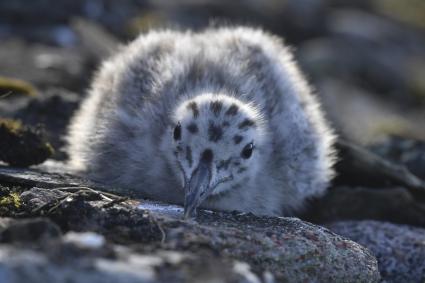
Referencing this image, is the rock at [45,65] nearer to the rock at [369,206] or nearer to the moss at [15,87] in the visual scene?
the moss at [15,87]

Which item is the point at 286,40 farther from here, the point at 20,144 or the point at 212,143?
the point at 212,143

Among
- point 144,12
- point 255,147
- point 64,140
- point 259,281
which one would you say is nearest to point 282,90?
point 255,147

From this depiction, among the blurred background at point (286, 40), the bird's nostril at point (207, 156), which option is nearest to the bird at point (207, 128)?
the bird's nostril at point (207, 156)

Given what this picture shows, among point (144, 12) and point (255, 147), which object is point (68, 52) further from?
point (255, 147)

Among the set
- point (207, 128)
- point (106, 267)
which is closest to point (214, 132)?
point (207, 128)

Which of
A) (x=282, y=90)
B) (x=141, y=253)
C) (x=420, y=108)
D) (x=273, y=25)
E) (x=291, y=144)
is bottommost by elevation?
(x=141, y=253)

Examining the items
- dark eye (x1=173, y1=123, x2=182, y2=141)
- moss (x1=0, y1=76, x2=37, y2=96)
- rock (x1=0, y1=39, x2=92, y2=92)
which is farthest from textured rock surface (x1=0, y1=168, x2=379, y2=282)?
rock (x1=0, y1=39, x2=92, y2=92)
